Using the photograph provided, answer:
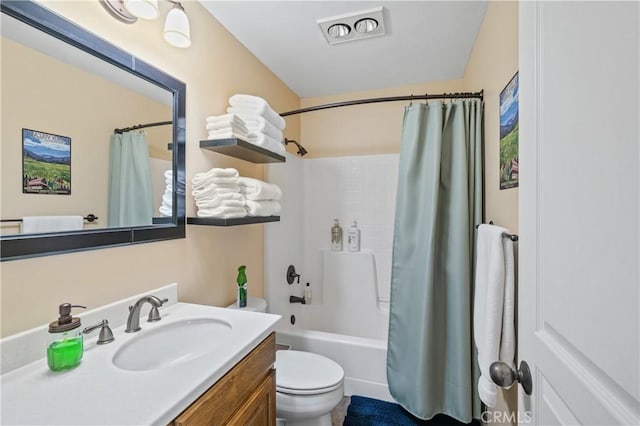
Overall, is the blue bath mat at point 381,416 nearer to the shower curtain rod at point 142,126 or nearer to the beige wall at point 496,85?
the beige wall at point 496,85

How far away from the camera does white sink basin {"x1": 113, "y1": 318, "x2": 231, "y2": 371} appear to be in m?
0.95

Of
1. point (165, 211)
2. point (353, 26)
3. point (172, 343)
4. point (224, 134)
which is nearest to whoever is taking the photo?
point (172, 343)

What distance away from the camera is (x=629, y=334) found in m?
0.37

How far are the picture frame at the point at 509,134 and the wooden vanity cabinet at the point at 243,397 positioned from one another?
115 centimetres

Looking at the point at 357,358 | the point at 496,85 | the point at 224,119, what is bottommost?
the point at 357,358

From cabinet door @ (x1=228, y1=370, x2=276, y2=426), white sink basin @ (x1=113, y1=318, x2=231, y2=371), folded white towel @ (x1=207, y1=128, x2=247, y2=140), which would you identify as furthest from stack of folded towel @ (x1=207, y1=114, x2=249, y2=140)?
cabinet door @ (x1=228, y1=370, x2=276, y2=426)

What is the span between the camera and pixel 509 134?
113 centimetres

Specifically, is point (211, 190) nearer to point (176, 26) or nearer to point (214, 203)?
point (214, 203)

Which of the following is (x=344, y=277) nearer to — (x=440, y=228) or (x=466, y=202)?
(x=440, y=228)

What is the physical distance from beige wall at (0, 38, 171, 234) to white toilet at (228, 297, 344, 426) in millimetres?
1079

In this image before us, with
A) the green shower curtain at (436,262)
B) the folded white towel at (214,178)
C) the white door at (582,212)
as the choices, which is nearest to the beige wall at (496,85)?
the green shower curtain at (436,262)

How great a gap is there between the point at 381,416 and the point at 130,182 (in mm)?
1874

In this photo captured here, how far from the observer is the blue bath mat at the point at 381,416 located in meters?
1.65

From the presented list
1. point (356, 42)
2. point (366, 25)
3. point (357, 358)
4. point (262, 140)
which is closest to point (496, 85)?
point (366, 25)
